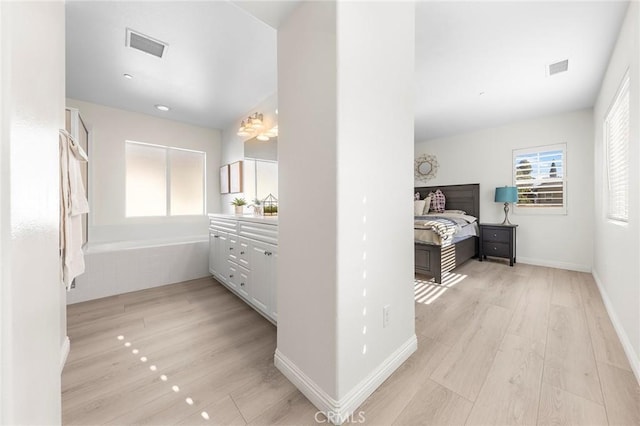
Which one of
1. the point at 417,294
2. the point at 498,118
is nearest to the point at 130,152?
the point at 417,294

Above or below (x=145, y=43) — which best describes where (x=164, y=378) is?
below

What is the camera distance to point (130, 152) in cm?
377

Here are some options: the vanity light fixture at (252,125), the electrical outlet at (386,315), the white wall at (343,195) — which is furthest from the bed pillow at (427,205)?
the electrical outlet at (386,315)

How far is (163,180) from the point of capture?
4098 millimetres

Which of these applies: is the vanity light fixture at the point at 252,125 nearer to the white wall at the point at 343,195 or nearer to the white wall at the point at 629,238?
the white wall at the point at 343,195

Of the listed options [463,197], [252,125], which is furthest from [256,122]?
[463,197]

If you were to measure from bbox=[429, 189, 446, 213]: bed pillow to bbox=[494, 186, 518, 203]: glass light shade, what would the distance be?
101 cm

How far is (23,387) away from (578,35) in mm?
3740

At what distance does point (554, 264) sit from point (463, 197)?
5.62ft

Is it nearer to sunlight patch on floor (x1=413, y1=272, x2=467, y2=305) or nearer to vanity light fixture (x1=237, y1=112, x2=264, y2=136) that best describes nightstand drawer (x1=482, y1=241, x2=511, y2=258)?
sunlight patch on floor (x1=413, y1=272, x2=467, y2=305)

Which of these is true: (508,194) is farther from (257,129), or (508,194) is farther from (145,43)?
(145,43)

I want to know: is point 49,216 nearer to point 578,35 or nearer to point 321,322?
point 321,322

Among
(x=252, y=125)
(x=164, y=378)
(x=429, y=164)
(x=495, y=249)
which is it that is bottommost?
(x=164, y=378)

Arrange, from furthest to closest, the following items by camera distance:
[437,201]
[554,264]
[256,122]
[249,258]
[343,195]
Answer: [437,201], [554,264], [256,122], [249,258], [343,195]
